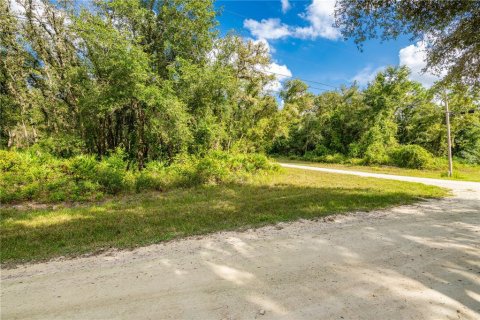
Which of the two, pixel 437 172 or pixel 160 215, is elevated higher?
pixel 160 215

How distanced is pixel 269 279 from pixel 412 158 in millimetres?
23069

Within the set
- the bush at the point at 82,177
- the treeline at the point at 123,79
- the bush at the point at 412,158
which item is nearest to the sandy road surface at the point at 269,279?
the bush at the point at 82,177

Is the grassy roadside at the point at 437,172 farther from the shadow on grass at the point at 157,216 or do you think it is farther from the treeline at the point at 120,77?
the treeline at the point at 120,77

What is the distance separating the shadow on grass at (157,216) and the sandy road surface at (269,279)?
691 millimetres

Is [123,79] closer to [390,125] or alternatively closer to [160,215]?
[160,215]

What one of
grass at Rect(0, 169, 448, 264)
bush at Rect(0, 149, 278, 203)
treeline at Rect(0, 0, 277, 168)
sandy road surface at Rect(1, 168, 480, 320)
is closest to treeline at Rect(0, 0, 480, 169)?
treeline at Rect(0, 0, 277, 168)

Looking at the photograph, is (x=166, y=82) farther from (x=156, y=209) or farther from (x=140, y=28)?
(x=156, y=209)

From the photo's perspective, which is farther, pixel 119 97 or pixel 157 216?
pixel 119 97

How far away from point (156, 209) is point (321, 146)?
92.1 ft

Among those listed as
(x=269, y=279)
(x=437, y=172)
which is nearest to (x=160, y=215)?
(x=269, y=279)

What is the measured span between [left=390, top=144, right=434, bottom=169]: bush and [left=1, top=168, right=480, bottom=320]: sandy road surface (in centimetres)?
1889

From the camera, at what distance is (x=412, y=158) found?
21141 millimetres

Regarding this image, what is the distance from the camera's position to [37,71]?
1341cm

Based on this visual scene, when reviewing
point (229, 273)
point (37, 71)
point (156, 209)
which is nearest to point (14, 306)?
point (229, 273)
